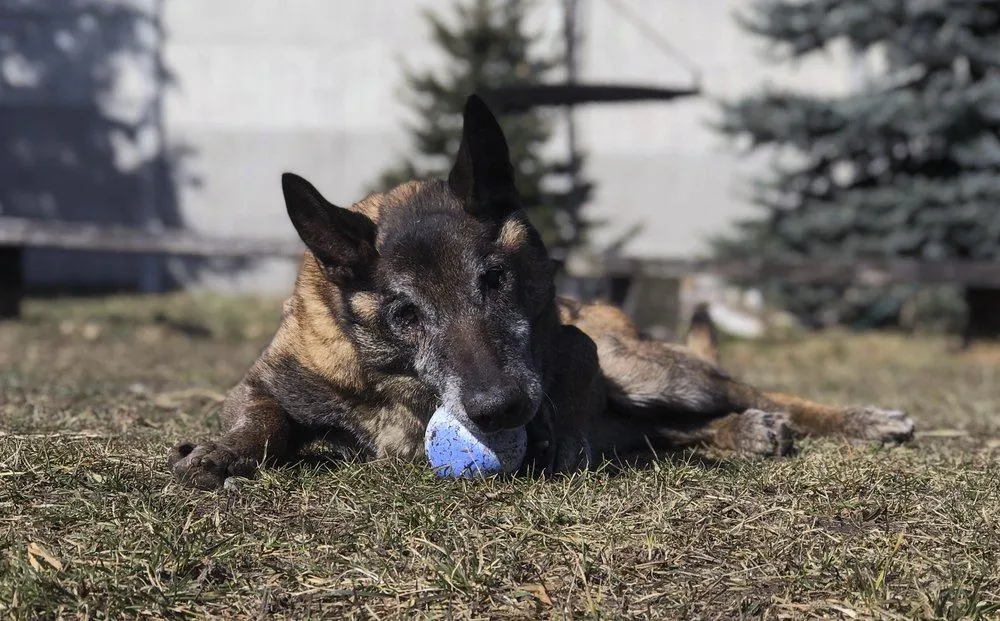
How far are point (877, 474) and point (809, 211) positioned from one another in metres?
9.14

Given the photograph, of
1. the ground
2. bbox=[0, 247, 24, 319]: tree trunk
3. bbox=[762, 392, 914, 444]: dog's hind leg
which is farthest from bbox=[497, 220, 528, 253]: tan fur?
Result: bbox=[0, 247, 24, 319]: tree trunk

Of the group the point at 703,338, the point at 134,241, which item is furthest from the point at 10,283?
the point at 703,338

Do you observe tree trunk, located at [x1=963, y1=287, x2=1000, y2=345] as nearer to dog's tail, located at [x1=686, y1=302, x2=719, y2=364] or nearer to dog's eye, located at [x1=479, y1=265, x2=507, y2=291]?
dog's tail, located at [x1=686, y1=302, x2=719, y2=364]

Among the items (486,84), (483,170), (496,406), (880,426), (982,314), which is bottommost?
(982,314)

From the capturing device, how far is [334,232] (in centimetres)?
340

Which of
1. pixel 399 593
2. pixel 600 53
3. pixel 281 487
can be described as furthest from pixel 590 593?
pixel 600 53

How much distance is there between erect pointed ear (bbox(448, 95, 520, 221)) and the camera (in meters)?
3.37

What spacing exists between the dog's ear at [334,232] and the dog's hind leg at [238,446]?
1.83 feet

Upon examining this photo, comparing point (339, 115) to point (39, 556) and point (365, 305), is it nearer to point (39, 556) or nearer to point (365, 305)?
point (365, 305)

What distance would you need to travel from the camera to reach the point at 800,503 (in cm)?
306

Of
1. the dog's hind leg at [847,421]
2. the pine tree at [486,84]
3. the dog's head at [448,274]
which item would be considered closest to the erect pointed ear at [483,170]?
the dog's head at [448,274]

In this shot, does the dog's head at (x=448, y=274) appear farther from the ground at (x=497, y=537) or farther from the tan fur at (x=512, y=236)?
the ground at (x=497, y=537)

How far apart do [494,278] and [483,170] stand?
403 mm

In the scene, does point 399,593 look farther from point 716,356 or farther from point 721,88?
point 721,88
